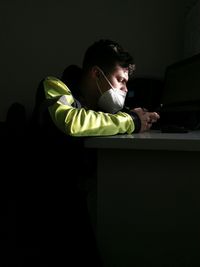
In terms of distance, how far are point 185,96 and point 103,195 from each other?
0.78m

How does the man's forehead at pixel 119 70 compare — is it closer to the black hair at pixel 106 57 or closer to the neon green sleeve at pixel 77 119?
the black hair at pixel 106 57

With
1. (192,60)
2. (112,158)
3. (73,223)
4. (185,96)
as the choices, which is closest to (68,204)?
(73,223)

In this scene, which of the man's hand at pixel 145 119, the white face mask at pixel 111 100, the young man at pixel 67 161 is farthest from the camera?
the white face mask at pixel 111 100

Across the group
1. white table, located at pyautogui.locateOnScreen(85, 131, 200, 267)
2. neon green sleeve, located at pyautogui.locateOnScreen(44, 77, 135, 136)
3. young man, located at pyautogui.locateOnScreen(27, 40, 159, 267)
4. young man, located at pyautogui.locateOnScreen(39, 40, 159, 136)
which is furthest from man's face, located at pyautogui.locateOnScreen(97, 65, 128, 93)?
white table, located at pyautogui.locateOnScreen(85, 131, 200, 267)

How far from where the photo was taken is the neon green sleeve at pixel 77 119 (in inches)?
33.2

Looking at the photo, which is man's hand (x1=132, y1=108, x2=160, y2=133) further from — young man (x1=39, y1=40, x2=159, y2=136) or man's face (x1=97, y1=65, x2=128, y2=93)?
man's face (x1=97, y1=65, x2=128, y2=93)

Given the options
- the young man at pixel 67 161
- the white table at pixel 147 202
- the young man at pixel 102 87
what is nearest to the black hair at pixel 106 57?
the young man at pixel 102 87

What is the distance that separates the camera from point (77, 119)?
0.86m

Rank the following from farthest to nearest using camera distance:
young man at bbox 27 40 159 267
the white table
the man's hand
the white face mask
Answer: the white face mask
the man's hand
young man at bbox 27 40 159 267
the white table

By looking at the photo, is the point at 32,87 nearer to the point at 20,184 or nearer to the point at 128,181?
the point at 20,184

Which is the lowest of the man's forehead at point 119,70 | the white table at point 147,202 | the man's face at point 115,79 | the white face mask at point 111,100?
the white table at point 147,202

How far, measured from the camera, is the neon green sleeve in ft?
2.77

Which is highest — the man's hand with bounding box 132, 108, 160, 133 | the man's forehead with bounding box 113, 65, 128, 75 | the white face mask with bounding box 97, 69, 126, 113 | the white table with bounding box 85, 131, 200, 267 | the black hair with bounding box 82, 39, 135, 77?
the black hair with bounding box 82, 39, 135, 77

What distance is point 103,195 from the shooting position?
801 mm
